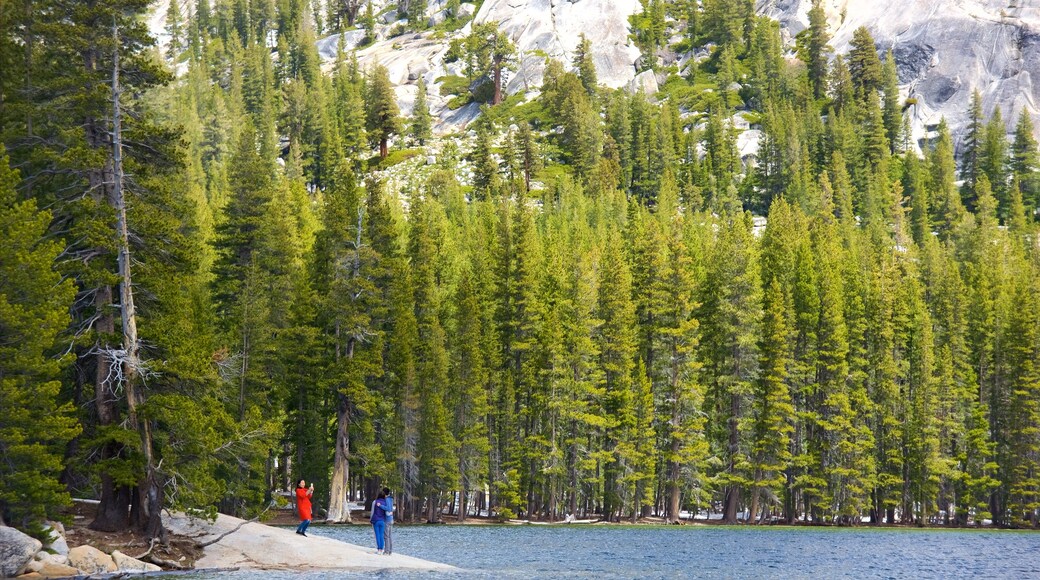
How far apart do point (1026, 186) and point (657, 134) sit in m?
57.3

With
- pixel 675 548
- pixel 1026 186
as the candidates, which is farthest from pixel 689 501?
pixel 1026 186

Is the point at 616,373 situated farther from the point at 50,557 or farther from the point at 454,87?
the point at 454,87

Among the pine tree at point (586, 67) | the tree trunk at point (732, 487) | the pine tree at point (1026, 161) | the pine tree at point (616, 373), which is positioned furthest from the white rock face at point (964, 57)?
the pine tree at point (616, 373)

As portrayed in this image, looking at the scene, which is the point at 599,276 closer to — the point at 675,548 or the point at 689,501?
the point at 689,501

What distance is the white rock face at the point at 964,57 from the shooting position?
175250mm

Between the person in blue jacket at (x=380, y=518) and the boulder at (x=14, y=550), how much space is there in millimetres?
10638

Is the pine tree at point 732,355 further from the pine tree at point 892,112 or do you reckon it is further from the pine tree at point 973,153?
the pine tree at point 892,112

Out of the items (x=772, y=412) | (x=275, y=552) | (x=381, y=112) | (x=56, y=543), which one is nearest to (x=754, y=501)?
(x=772, y=412)

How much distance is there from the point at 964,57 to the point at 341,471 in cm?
16140

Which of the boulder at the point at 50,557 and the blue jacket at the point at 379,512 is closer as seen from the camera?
the boulder at the point at 50,557

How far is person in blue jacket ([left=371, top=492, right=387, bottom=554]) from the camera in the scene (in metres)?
32.9

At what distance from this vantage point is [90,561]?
27031 millimetres

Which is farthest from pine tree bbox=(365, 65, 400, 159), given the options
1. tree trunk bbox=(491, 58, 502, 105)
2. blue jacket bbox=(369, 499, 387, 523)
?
blue jacket bbox=(369, 499, 387, 523)

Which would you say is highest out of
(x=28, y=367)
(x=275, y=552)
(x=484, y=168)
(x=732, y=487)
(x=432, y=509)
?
(x=484, y=168)
